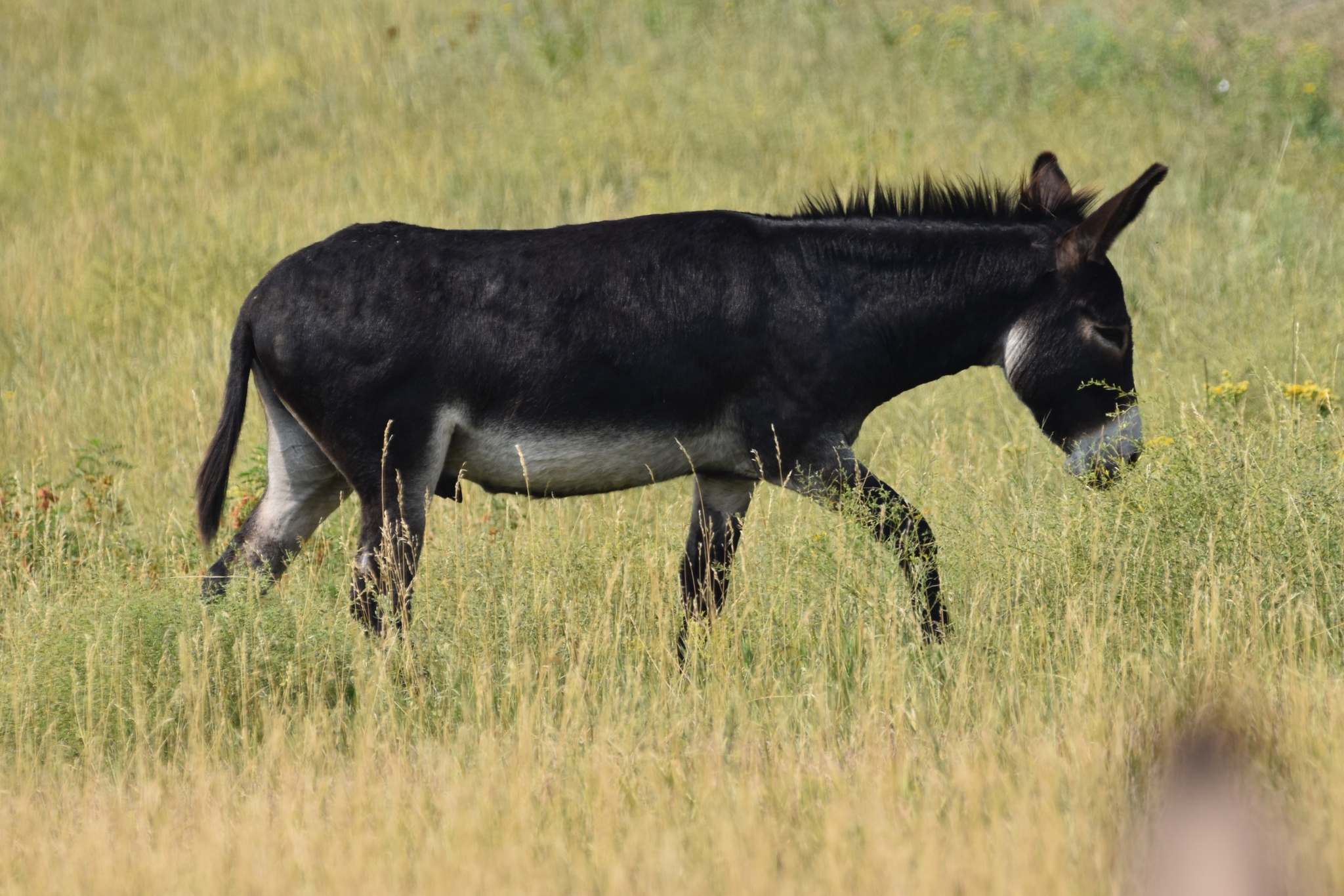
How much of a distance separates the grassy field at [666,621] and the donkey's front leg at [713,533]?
0.09 m

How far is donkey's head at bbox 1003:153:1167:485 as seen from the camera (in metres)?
4.89

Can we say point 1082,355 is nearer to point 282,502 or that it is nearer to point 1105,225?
point 1105,225

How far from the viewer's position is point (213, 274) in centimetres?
938

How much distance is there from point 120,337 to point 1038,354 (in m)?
6.21

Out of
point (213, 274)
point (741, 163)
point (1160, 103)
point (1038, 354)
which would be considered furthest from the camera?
point (1160, 103)

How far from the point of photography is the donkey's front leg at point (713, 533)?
5180 millimetres

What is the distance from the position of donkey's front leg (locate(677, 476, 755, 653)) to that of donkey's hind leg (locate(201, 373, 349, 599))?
134 cm

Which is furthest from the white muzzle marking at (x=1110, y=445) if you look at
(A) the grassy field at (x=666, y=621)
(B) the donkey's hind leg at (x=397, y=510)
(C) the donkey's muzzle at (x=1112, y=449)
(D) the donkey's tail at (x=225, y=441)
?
(D) the donkey's tail at (x=225, y=441)

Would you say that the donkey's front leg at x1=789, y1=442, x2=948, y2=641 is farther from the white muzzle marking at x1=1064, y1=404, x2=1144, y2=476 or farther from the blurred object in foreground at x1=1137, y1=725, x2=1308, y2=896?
the blurred object in foreground at x1=1137, y1=725, x2=1308, y2=896

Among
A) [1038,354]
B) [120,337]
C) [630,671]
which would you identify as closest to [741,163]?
[120,337]

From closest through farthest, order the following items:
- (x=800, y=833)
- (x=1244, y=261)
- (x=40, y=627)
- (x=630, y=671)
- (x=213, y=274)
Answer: (x=800, y=833) < (x=630, y=671) < (x=40, y=627) < (x=1244, y=261) < (x=213, y=274)

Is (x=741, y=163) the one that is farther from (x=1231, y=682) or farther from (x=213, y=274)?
(x=1231, y=682)

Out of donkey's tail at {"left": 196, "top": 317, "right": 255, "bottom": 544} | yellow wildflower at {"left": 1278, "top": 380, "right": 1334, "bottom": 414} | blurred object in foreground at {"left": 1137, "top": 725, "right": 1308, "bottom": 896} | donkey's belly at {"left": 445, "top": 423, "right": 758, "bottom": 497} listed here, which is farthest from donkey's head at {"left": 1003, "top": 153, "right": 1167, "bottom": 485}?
donkey's tail at {"left": 196, "top": 317, "right": 255, "bottom": 544}

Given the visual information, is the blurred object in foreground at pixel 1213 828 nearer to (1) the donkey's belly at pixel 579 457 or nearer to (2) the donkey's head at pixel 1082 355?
(2) the donkey's head at pixel 1082 355
